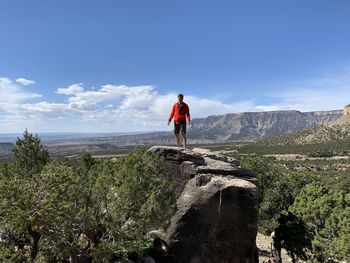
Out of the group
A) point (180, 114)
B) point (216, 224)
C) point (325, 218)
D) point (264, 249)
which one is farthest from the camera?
point (264, 249)

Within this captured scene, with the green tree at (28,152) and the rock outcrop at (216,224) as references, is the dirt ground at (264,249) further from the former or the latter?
the green tree at (28,152)

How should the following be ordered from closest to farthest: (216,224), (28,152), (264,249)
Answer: (216,224) < (28,152) < (264,249)

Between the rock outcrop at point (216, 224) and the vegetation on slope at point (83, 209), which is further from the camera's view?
the rock outcrop at point (216, 224)

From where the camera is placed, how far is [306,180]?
174ft

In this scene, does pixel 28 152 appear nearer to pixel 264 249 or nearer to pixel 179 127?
pixel 179 127

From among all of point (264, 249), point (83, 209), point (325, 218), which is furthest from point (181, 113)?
point (264, 249)

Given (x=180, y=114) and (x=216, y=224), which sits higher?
(x=180, y=114)

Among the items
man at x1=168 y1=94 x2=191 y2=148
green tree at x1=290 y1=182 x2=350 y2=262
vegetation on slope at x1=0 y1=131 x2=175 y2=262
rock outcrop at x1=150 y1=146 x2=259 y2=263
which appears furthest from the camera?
green tree at x1=290 y1=182 x2=350 y2=262

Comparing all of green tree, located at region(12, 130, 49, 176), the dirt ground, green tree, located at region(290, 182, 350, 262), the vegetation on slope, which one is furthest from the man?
the dirt ground

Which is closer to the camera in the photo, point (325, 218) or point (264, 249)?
point (325, 218)

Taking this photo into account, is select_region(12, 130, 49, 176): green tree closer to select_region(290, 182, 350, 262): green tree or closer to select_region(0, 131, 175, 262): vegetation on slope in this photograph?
select_region(0, 131, 175, 262): vegetation on slope

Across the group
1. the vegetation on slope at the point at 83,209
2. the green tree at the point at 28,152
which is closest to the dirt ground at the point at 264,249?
the vegetation on slope at the point at 83,209

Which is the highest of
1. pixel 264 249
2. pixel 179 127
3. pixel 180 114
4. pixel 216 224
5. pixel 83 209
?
pixel 180 114

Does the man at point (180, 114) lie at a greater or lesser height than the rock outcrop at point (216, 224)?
greater
